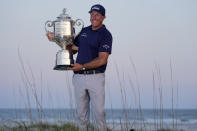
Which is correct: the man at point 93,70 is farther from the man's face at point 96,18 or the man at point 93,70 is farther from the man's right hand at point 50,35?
the man's right hand at point 50,35

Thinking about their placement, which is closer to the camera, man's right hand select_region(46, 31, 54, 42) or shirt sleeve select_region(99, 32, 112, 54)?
shirt sleeve select_region(99, 32, 112, 54)

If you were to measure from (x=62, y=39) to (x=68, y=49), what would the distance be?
0.80ft

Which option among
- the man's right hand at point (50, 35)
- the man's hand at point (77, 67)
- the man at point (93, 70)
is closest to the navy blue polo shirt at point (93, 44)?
the man at point (93, 70)

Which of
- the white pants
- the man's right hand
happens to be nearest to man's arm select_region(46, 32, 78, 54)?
the man's right hand

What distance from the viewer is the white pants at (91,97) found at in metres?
4.57

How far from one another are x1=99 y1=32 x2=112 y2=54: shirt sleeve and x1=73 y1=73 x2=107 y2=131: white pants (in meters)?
0.29

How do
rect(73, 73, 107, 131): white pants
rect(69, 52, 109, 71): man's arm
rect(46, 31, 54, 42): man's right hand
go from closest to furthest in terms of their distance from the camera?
1. rect(69, 52, 109, 71): man's arm
2. rect(73, 73, 107, 131): white pants
3. rect(46, 31, 54, 42): man's right hand

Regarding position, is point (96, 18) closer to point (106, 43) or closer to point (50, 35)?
point (106, 43)

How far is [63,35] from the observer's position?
471 cm

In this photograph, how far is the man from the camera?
4.55 metres

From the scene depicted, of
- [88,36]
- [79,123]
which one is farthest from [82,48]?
[79,123]

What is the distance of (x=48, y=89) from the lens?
562cm

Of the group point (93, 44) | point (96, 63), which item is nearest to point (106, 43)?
point (93, 44)

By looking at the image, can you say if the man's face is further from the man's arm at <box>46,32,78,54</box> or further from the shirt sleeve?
the man's arm at <box>46,32,78,54</box>
